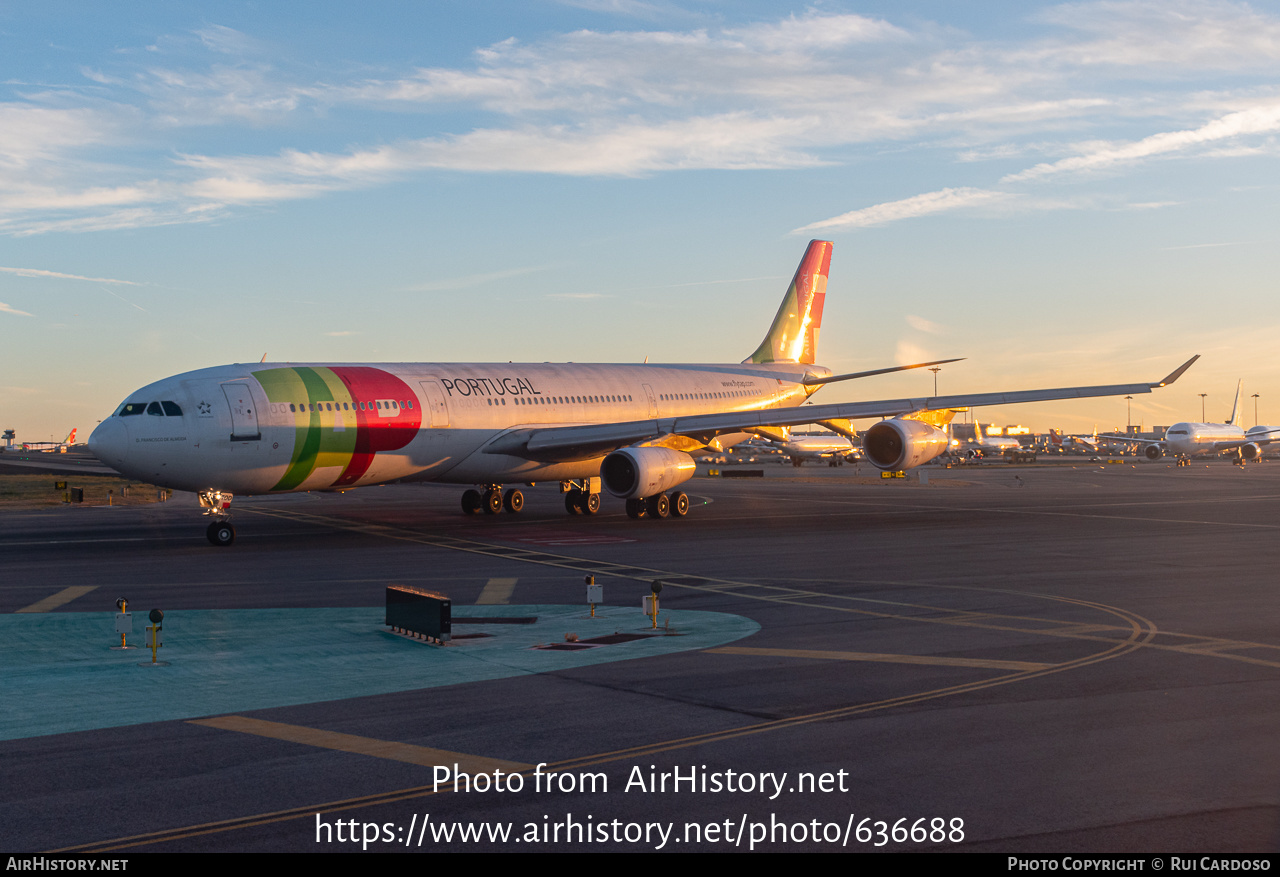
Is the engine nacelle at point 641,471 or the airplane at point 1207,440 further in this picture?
the airplane at point 1207,440

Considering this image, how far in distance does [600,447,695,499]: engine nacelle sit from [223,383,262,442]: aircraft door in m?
10.8

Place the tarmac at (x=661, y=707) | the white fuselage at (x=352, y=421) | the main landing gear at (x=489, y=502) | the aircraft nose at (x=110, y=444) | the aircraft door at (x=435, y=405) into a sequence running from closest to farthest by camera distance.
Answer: the tarmac at (x=661, y=707) → the aircraft nose at (x=110, y=444) → the white fuselage at (x=352, y=421) → the aircraft door at (x=435, y=405) → the main landing gear at (x=489, y=502)

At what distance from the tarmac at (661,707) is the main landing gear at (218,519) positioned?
12.3 ft

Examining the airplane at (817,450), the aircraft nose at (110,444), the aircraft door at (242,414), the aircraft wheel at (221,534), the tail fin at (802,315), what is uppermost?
the tail fin at (802,315)

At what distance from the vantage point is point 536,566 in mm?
25375

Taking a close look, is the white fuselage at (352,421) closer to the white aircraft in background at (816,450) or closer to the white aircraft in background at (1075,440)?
the white aircraft in background at (816,450)

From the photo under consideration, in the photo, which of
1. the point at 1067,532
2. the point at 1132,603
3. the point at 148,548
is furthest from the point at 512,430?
the point at 1132,603

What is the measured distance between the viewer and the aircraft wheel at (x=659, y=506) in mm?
39069

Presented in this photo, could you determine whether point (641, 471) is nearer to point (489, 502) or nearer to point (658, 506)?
point (658, 506)

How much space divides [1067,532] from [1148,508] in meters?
12.9

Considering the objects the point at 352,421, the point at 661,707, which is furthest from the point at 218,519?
the point at 661,707

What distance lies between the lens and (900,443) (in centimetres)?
3662

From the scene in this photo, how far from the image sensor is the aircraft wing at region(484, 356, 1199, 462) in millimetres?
36625

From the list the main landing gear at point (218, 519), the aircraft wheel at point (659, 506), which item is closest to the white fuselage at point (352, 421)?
the main landing gear at point (218, 519)
